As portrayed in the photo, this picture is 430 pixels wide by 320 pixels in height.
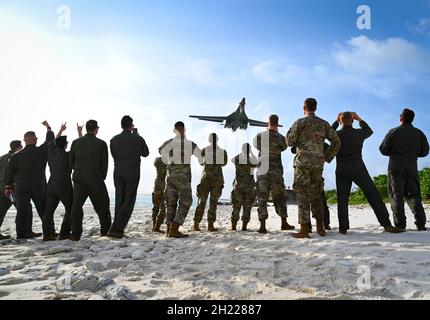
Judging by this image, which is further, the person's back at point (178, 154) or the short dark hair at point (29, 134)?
the short dark hair at point (29, 134)

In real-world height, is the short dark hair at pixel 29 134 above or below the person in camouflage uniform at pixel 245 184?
above

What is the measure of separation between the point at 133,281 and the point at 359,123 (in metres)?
4.56

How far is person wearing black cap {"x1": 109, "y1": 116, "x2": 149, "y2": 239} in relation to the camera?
19.8 feet

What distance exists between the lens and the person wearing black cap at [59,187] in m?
5.96

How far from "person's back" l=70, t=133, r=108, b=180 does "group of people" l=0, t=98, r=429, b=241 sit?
2cm

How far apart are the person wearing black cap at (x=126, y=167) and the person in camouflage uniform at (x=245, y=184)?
6.57 ft

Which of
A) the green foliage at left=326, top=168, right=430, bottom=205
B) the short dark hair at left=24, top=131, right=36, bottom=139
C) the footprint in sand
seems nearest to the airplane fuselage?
the green foliage at left=326, top=168, right=430, bottom=205

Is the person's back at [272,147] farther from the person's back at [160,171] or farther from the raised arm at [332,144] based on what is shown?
the person's back at [160,171]

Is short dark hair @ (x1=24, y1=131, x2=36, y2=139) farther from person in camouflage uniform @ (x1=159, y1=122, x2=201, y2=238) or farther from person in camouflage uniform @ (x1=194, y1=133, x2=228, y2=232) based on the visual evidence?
person in camouflage uniform @ (x1=194, y1=133, x2=228, y2=232)

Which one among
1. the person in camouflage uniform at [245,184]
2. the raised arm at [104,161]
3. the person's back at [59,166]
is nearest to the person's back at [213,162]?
the person in camouflage uniform at [245,184]
